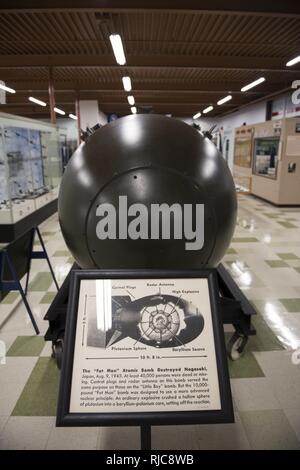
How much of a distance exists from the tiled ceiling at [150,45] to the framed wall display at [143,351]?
440 centimetres

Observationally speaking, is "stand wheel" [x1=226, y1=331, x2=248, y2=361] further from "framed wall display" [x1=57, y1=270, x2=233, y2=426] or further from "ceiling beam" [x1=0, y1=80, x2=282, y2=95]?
"ceiling beam" [x1=0, y1=80, x2=282, y2=95]

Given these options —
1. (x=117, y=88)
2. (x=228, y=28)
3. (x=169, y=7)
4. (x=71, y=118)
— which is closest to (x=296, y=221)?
(x=228, y=28)

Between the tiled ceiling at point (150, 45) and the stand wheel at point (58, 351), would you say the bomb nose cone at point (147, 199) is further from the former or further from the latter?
the tiled ceiling at point (150, 45)

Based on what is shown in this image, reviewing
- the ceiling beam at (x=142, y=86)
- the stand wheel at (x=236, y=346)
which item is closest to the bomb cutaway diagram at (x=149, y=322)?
the stand wheel at (x=236, y=346)

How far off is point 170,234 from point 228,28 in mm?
5363

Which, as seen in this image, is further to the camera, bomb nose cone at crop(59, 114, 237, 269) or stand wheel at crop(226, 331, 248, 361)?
stand wheel at crop(226, 331, 248, 361)

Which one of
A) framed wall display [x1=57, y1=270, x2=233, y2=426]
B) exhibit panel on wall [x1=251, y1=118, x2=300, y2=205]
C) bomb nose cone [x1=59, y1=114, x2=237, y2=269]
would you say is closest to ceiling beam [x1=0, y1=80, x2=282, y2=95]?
exhibit panel on wall [x1=251, y1=118, x2=300, y2=205]

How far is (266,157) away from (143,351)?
8.39 metres

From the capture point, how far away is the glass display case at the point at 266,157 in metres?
7.96

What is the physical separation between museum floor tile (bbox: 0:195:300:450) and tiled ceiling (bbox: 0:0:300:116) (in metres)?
3.65

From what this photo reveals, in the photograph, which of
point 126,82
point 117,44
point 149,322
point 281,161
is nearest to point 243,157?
point 281,161

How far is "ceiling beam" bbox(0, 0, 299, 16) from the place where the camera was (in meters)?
4.34

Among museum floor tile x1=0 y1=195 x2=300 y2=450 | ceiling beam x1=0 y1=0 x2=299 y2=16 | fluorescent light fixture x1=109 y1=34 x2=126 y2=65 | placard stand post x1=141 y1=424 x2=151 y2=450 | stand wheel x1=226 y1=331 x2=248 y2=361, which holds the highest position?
ceiling beam x1=0 y1=0 x2=299 y2=16

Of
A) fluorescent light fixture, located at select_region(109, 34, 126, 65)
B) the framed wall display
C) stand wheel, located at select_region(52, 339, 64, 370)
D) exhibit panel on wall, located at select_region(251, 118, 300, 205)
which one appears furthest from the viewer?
exhibit panel on wall, located at select_region(251, 118, 300, 205)
